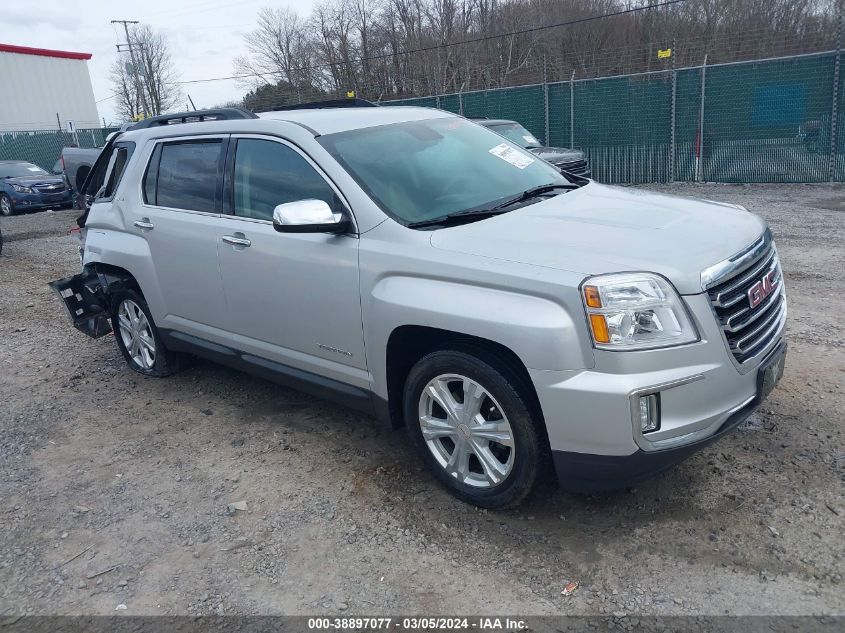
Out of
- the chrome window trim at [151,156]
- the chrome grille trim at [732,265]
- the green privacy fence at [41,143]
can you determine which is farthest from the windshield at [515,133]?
the green privacy fence at [41,143]

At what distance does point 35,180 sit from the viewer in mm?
19016

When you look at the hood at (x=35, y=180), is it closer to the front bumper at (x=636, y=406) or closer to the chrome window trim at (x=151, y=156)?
the chrome window trim at (x=151, y=156)

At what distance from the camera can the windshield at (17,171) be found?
1956cm

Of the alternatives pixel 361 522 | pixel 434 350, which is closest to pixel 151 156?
pixel 434 350

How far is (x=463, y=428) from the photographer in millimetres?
3408

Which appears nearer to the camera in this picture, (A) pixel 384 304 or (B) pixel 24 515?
(A) pixel 384 304

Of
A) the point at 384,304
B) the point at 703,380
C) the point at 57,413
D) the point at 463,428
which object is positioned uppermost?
the point at 384,304

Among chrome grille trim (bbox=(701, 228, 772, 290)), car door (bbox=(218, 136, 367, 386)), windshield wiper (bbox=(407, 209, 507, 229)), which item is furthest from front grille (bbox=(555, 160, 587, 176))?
chrome grille trim (bbox=(701, 228, 772, 290))

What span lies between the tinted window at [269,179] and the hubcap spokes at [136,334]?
1743mm

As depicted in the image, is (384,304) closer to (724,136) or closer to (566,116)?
(724,136)

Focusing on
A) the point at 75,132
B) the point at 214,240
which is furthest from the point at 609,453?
the point at 75,132

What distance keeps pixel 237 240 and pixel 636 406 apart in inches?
103

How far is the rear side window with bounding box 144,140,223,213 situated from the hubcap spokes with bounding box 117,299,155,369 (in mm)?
972

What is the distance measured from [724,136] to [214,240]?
1283cm
